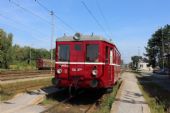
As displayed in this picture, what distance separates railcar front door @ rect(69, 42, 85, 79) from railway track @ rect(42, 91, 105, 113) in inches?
50.5

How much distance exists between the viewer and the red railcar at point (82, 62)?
1585 cm

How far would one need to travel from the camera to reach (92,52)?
16.1m

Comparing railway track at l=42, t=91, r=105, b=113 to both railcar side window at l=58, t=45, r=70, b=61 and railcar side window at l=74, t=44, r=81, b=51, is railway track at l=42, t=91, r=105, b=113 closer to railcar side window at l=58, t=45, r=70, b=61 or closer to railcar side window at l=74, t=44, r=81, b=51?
railcar side window at l=58, t=45, r=70, b=61

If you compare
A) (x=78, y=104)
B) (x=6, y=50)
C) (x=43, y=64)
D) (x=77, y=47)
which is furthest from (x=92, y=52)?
(x=6, y=50)

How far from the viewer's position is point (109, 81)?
1695cm

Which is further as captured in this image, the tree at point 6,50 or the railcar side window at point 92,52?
the tree at point 6,50

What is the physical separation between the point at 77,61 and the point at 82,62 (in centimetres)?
25

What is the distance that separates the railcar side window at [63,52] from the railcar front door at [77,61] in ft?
0.81

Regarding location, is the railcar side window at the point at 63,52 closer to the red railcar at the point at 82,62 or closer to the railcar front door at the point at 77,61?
the red railcar at the point at 82,62

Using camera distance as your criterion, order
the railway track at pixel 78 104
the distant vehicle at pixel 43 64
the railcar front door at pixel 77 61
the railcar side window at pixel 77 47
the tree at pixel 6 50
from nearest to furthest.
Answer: the railway track at pixel 78 104 < the railcar front door at pixel 77 61 < the railcar side window at pixel 77 47 < the tree at pixel 6 50 < the distant vehicle at pixel 43 64

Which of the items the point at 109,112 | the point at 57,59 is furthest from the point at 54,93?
the point at 109,112

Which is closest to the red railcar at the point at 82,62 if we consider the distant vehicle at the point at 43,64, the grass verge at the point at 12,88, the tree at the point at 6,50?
the grass verge at the point at 12,88

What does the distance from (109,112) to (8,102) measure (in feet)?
13.8

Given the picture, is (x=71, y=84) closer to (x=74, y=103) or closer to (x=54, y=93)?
(x=74, y=103)
